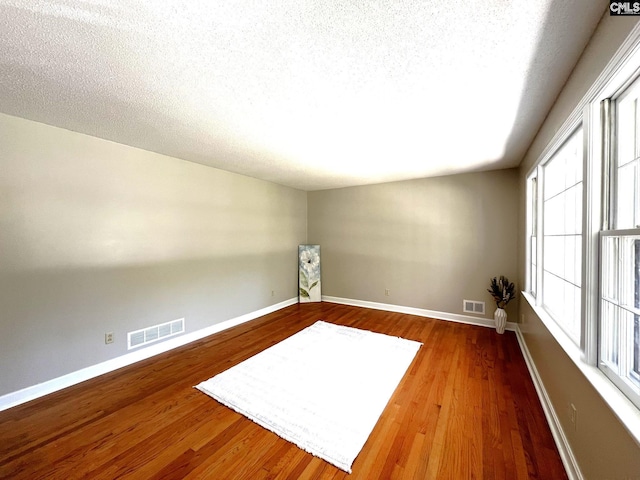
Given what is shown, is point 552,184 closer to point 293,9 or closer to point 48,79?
point 293,9

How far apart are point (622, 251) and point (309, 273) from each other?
4439 mm

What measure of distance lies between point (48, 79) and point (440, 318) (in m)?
5.16

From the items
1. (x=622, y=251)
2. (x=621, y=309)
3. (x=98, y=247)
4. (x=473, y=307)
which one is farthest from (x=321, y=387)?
(x=473, y=307)

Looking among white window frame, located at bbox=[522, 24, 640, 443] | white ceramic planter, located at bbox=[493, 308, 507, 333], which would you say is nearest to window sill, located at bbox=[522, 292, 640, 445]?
white window frame, located at bbox=[522, 24, 640, 443]

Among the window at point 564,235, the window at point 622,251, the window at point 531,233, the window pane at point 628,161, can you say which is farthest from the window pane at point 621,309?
the window at point 531,233

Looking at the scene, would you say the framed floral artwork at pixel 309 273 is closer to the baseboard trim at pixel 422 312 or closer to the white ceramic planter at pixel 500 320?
the baseboard trim at pixel 422 312

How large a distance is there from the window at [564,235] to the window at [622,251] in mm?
304

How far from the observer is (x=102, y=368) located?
2.51 metres

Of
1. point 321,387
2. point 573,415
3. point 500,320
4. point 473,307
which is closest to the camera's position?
point 573,415

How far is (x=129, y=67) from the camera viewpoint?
1446 mm

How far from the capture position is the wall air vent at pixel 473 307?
12.4 ft

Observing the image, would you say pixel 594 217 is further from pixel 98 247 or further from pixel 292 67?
pixel 98 247

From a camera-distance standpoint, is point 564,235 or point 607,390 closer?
point 607,390

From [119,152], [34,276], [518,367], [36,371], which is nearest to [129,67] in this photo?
[119,152]
